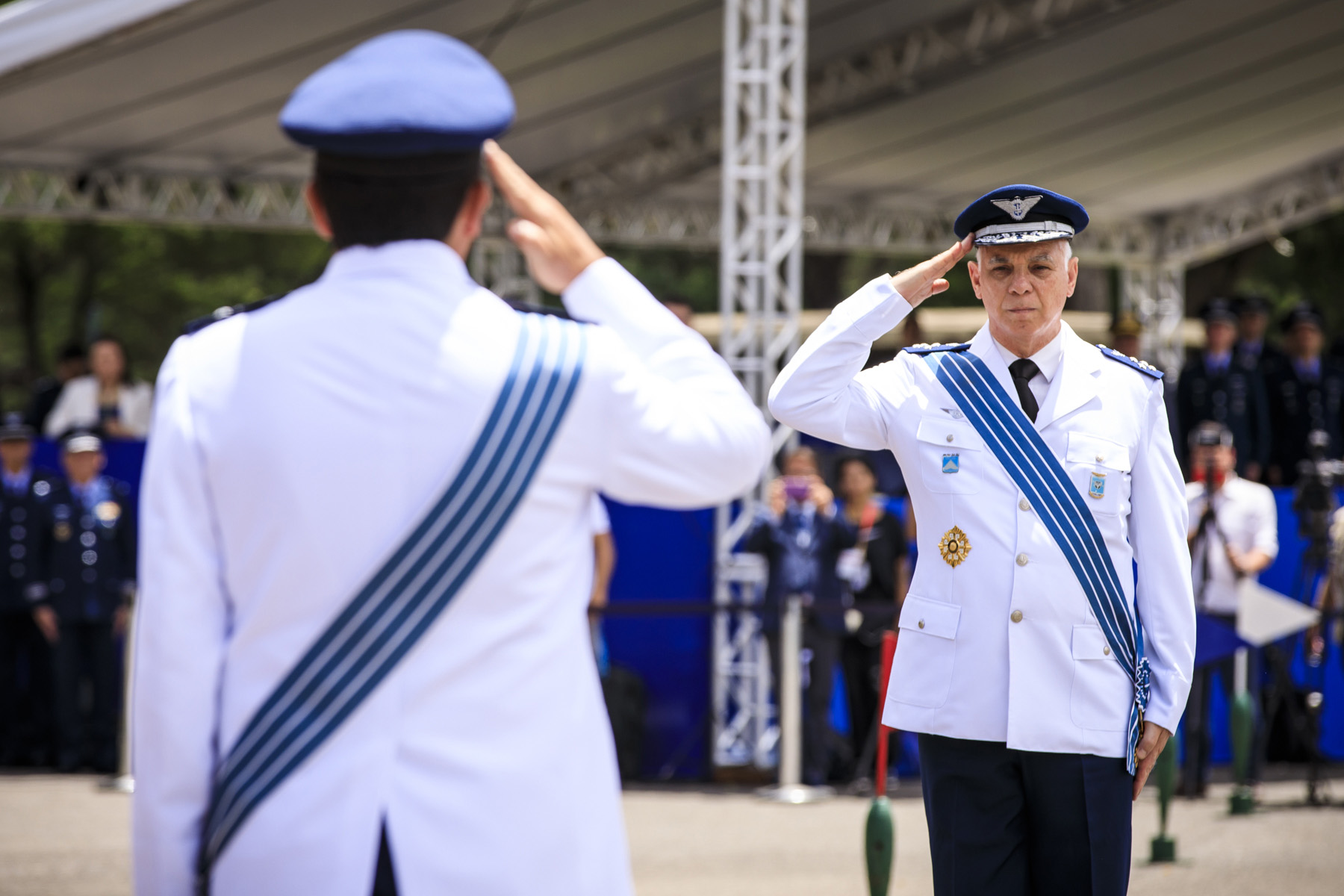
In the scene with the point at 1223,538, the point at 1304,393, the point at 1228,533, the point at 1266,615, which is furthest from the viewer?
the point at 1304,393

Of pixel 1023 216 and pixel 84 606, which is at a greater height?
pixel 1023 216

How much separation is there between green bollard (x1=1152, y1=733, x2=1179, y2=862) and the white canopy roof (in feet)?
21.5

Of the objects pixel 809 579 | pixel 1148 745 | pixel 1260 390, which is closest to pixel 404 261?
A: pixel 1148 745

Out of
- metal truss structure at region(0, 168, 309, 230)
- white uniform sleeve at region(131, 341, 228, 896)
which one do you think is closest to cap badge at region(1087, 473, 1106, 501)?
white uniform sleeve at region(131, 341, 228, 896)

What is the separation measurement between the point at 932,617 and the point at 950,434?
16.2 inches

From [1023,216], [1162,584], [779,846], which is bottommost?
[779,846]

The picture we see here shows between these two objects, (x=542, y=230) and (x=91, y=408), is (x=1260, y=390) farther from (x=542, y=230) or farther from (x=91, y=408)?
(x=542, y=230)

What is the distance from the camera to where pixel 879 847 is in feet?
16.9

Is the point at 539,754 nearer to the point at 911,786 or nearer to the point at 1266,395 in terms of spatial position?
the point at 911,786

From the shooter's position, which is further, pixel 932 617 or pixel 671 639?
pixel 671 639

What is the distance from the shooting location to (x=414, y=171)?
84.5 inches

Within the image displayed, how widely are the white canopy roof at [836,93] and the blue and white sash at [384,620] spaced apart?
8.02 meters

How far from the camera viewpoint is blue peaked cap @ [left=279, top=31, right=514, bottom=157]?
209 centimetres

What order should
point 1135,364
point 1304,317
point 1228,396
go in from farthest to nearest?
1. point 1304,317
2. point 1228,396
3. point 1135,364
